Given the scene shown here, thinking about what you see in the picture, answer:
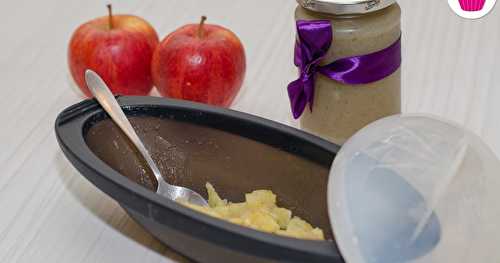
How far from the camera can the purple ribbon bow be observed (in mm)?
963

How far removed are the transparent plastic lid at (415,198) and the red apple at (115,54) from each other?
46cm

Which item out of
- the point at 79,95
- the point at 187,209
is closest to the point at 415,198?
the point at 187,209

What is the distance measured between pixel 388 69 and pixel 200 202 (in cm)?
26

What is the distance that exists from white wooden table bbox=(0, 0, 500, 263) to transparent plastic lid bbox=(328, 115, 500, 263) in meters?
0.24

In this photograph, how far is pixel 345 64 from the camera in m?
0.98

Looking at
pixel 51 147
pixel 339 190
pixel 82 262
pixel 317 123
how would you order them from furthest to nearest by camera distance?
pixel 51 147 → pixel 317 123 → pixel 82 262 → pixel 339 190

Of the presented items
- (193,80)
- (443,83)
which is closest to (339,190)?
(193,80)

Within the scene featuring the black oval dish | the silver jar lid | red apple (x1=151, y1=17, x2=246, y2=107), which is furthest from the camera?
red apple (x1=151, y1=17, x2=246, y2=107)

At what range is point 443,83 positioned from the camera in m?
1.25

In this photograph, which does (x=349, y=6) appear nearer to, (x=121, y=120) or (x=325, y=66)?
(x=325, y=66)

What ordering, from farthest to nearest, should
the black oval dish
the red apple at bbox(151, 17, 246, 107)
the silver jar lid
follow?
the red apple at bbox(151, 17, 246, 107)
the silver jar lid
the black oval dish

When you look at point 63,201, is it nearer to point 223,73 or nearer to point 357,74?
point 223,73

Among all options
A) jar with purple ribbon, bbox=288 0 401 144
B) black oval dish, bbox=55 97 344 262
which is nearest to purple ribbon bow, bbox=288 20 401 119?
jar with purple ribbon, bbox=288 0 401 144

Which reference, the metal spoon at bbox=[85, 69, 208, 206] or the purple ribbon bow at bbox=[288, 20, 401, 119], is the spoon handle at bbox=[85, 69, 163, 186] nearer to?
the metal spoon at bbox=[85, 69, 208, 206]
